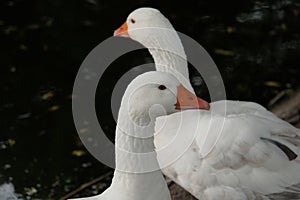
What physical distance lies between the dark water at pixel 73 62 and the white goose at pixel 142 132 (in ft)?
5.26

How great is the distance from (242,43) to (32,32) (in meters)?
2.28

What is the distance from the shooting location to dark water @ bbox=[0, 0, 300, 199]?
17.3 ft

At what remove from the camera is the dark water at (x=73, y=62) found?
5.26m

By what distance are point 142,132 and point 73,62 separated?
3.31 m

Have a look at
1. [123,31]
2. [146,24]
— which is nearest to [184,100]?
[146,24]

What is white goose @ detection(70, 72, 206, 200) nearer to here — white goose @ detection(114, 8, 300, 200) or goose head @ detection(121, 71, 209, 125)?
goose head @ detection(121, 71, 209, 125)

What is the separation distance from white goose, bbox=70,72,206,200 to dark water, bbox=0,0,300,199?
1.60m

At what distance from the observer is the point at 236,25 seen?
6.96 metres

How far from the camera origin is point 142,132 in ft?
10.6

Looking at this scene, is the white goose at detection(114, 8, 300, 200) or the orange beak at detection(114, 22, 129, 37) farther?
the orange beak at detection(114, 22, 129, 37)

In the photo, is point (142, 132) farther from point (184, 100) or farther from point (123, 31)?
point (123, 31)

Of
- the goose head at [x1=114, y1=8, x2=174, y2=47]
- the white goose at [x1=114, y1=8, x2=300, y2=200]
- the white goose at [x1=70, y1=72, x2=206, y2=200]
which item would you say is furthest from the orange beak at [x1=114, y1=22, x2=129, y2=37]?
the white goose at [x1=70, y1=72, x2=206, y2=200]

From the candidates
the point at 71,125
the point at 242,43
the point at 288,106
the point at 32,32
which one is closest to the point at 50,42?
the point at 32,32

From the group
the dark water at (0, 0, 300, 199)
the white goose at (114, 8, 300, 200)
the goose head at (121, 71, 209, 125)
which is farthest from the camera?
the dark water at (0, 0, 300, 199)
